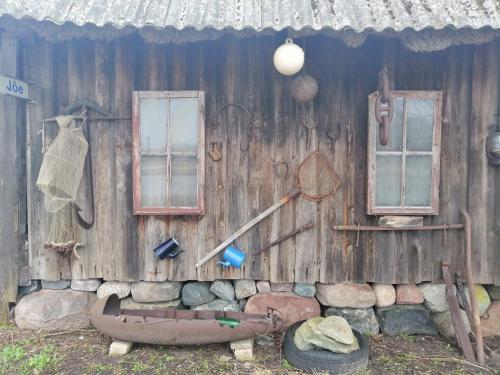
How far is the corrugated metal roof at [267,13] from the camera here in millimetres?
2875

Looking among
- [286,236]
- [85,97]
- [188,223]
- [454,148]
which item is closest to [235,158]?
[188,223]

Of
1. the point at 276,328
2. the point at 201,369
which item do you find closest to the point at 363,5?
the point at 276,328

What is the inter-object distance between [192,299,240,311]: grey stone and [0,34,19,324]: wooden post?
1.98m

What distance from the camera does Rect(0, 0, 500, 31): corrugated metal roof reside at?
2.88m

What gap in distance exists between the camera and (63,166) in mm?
3436

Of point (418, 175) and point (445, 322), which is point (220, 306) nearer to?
point (445, 322)

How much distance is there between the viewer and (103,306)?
3.44 m

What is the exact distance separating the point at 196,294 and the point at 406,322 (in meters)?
2.20

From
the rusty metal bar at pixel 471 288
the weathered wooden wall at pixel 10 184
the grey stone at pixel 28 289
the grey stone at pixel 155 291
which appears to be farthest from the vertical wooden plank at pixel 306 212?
the weathered wooden wall at pixel 10 184

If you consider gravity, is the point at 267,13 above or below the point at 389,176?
above

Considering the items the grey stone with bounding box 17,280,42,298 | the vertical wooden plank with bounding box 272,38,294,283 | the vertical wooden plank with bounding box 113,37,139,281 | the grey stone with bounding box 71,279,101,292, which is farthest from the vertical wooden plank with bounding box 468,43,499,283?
the grey stone with bounding box 17,280,42,298

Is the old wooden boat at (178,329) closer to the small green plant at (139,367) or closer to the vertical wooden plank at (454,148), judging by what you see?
the small green plant at (139,367)

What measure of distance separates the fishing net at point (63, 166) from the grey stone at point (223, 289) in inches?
65.0

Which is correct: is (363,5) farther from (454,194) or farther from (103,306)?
(103,306)
